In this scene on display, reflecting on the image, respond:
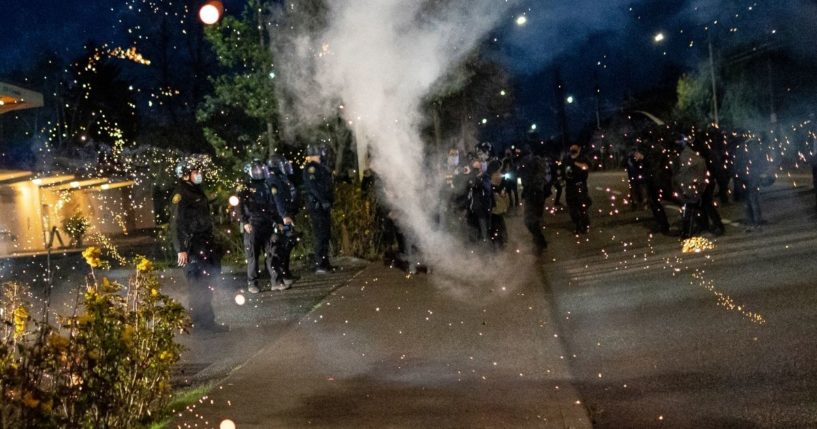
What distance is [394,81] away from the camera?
16234mm

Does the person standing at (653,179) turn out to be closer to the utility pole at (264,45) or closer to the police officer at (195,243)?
the utility pole at (264,45)

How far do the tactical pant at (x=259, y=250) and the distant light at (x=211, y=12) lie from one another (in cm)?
401

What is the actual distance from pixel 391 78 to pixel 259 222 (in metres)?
4.48

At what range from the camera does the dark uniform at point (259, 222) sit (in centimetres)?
1254

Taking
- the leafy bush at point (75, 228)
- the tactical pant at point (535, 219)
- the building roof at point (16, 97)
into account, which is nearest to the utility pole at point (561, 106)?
the leafy bush at point (75, 228)

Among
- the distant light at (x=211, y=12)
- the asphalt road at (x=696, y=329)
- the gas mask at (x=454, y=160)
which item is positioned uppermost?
the distant light at (x=211, y=12)

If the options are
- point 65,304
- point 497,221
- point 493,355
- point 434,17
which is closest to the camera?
point 493,355

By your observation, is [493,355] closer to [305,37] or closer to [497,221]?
[497,221]

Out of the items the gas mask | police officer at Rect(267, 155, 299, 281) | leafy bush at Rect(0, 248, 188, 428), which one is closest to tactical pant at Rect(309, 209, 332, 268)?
police officer at Rect(267, 155, 299, 281)

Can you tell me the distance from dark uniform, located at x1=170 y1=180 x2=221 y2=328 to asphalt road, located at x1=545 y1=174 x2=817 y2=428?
3.69m

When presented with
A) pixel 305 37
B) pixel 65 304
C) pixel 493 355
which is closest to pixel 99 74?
pixel 305 37

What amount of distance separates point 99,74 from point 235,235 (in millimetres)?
27668

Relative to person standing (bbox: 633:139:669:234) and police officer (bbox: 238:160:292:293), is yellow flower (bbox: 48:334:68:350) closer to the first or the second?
police officer (bbox: 238:160:292:293)

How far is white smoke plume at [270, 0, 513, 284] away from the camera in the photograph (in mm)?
15031
